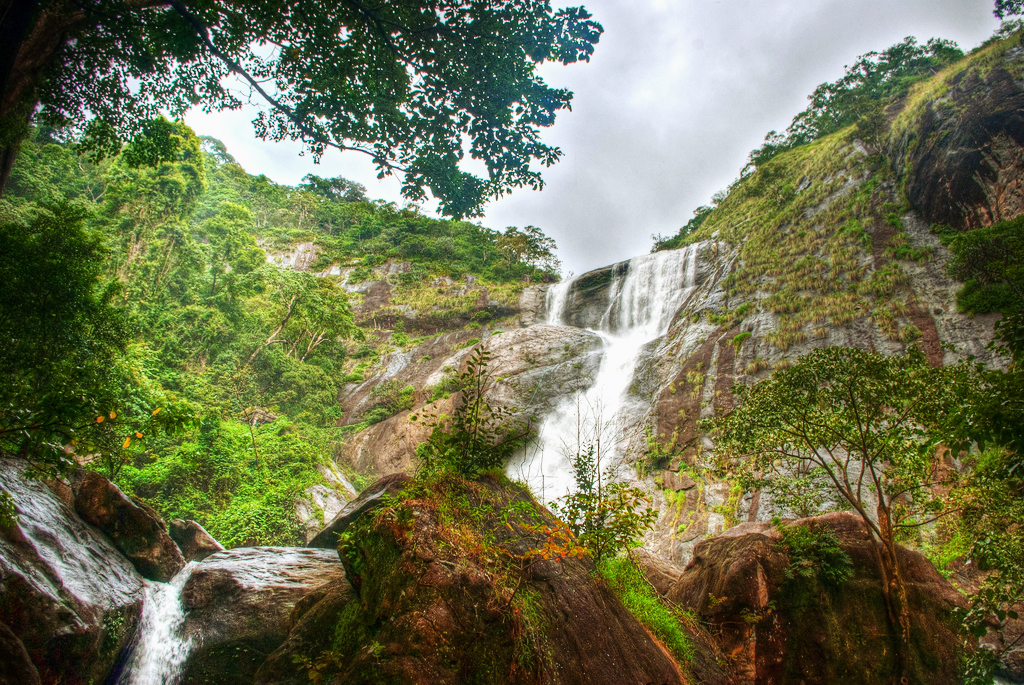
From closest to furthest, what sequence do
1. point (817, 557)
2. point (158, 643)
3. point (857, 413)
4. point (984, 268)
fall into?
point (158, 643) → point (817, 557) → point (857, 413) → point (984, 268)

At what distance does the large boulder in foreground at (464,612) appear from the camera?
2857mm

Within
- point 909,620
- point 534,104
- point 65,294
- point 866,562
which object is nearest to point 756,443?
point 866,562

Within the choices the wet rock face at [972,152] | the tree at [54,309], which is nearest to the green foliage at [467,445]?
the tree at [54,309]

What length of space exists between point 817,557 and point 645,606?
2.95m

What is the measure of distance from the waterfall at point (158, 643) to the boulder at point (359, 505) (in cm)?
220

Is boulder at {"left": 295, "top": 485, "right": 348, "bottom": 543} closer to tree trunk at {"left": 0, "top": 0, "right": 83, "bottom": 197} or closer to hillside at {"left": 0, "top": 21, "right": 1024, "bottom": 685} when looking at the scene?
hillside at {"left": 0, "top": 21, "right": 1024, "bottom": 685}

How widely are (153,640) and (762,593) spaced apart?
27.3ft

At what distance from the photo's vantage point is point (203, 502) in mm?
12367

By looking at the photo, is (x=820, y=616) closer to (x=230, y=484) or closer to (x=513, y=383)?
(x=230, y=484)

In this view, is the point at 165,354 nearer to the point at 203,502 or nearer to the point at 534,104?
the point at 203,502

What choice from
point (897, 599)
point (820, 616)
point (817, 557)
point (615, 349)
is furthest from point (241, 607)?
point (615, 349)

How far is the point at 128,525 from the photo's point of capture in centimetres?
729

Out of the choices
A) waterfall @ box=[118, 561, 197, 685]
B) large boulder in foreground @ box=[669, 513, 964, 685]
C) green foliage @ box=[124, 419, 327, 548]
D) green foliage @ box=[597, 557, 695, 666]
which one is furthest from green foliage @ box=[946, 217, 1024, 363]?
green foliage @ box=[124, 419, 327, 548]

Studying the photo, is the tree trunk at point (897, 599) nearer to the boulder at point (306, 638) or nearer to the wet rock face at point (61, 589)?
the boulder at point (306, 638)
